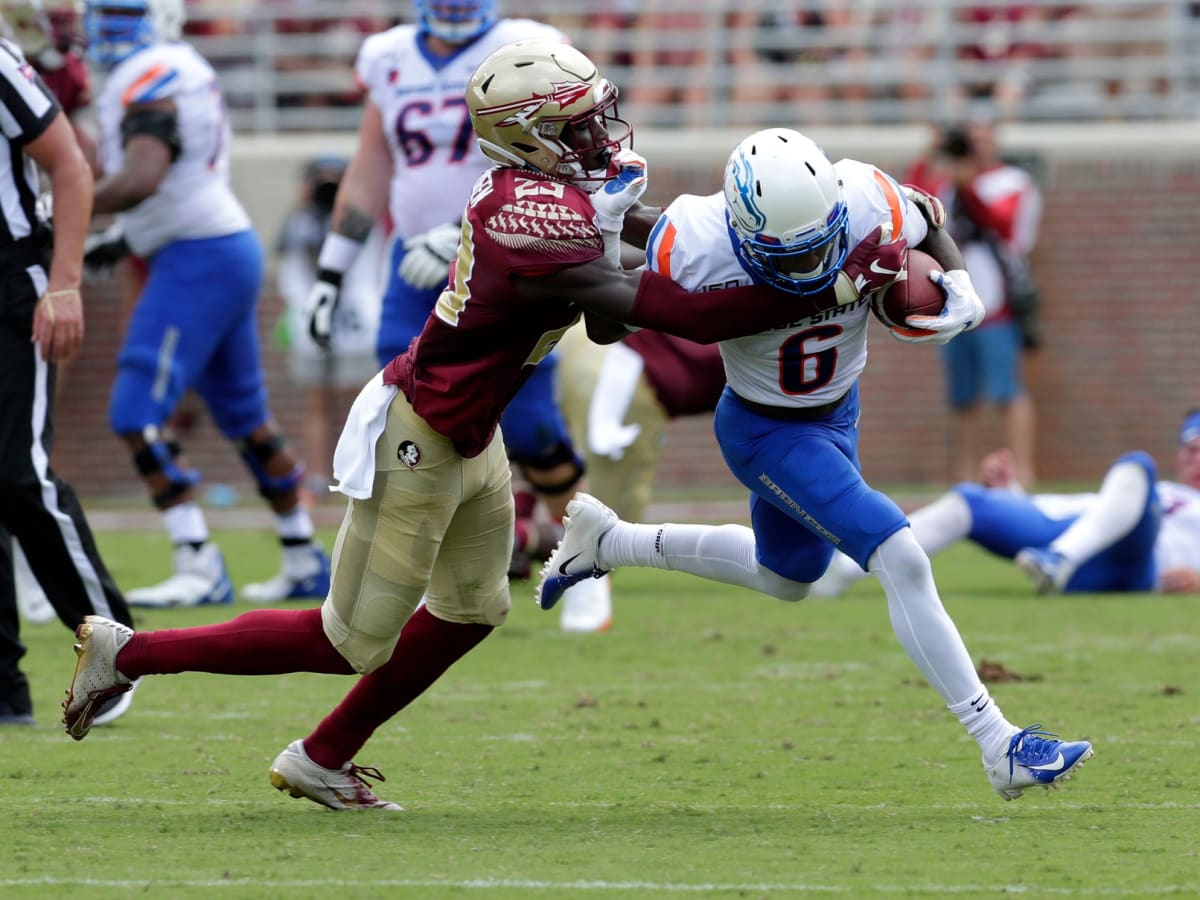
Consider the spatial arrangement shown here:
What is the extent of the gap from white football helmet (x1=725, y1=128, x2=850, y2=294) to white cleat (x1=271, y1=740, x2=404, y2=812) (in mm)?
1459

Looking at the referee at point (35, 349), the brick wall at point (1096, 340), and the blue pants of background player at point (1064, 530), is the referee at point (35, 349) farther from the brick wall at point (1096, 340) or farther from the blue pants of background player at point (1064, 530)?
the brick wall at point (1096, 340)

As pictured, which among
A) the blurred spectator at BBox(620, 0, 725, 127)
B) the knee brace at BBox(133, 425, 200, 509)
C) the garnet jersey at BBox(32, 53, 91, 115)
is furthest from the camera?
the blurred spectator at BBox(620, 0, 725, 127)

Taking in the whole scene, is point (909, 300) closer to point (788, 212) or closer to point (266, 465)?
point (788, 212)

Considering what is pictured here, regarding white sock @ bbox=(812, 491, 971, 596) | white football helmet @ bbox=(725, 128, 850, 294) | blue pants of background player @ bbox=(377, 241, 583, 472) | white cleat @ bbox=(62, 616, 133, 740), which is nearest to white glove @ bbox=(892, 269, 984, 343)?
white football helmet @ bbox=(725, 128, 850, 294)

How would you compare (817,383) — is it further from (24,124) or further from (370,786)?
(24,124)

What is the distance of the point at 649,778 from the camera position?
199 inches

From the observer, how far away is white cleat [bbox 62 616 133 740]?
15.3 feet

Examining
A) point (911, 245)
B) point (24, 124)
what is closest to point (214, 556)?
point (24, 124)

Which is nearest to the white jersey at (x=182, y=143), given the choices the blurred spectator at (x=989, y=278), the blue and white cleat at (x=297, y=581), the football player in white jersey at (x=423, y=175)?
the football player in white jersey at (x=423, y=175)

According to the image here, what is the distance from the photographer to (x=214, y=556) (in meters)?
8.41

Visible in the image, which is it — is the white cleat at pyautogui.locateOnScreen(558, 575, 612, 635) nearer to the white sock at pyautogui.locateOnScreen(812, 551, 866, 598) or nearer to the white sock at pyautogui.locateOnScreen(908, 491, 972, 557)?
the white sock at pyautogui.locateOnScreen(812, 551, 866, 598)

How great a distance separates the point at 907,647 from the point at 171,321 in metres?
4.18

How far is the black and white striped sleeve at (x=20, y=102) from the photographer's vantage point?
5.50 meters

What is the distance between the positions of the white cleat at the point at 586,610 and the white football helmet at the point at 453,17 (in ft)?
6.78
